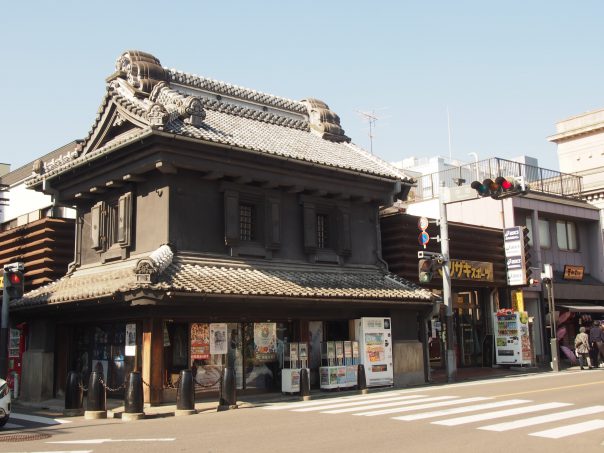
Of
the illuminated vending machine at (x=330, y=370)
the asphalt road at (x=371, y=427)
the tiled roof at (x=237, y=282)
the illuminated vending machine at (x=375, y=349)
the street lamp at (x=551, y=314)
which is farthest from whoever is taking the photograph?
the street lamp at (x=551, y=314)

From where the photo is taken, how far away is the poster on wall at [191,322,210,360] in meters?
18.2

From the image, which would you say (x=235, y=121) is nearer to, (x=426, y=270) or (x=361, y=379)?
(x=426, y=270)

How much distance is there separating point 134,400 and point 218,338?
3.86 metres

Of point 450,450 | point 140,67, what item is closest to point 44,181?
point 140,67

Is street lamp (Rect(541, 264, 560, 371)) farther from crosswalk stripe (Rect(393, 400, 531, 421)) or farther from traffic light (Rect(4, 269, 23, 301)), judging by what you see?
traffic light (Rect(4, 269, 23, 301))

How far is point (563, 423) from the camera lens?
12.0 meters

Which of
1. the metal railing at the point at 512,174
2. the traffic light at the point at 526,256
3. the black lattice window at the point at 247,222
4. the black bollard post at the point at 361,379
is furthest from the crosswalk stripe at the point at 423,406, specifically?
the metal railing at the point at 512,174

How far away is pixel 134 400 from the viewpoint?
1514 centimetres

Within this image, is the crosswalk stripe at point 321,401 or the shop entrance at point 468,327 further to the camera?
the shop entrance at point 468,327

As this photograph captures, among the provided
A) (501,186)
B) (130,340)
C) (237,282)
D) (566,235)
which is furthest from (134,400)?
(566,235)

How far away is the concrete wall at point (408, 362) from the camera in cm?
2212

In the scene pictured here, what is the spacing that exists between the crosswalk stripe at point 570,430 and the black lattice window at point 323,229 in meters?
12.4

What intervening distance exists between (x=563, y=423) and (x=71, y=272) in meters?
16.4

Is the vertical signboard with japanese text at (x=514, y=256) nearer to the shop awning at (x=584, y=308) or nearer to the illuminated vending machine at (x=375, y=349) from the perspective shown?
the shop awning at (x=584, y=308)
